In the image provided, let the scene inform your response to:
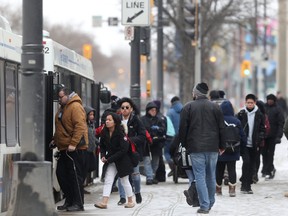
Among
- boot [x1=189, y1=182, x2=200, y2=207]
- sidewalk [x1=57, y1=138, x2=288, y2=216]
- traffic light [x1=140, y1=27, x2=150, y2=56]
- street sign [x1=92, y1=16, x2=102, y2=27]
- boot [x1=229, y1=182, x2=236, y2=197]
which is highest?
street sign [x1=92, y1=16, x2=102, y2=27]

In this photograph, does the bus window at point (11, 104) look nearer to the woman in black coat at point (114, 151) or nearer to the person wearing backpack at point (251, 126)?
the woman in black coat at point (114, 151)

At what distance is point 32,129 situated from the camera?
10.9m

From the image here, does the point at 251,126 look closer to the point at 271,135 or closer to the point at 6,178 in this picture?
the point at 271,135

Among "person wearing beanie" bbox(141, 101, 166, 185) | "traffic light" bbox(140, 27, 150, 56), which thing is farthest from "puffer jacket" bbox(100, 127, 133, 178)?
"traffic light" bbox(140, 27, 150, 56)

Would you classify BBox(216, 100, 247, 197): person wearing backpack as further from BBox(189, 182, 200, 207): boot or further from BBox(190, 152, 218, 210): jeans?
BBox(190, 152, 218, 210): jeans

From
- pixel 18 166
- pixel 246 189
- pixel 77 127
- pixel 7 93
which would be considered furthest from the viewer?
pixel 246 189

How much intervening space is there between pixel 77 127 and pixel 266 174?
760 centimetres

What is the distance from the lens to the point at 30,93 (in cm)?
1087

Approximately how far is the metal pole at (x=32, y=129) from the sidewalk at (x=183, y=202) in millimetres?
2346

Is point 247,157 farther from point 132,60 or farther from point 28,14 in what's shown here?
point 28,14

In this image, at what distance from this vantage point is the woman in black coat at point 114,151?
13242 millimetres

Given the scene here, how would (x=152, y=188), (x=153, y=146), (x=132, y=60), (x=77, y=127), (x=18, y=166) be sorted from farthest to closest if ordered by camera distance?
(x=132, y=60) < (x=153, y=146) < (x=152, y=188) < (x=77, y=127) < (x=18, y=166)

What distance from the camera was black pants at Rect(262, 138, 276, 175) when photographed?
19.5 metres

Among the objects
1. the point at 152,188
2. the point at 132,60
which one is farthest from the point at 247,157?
the point at 132,60
